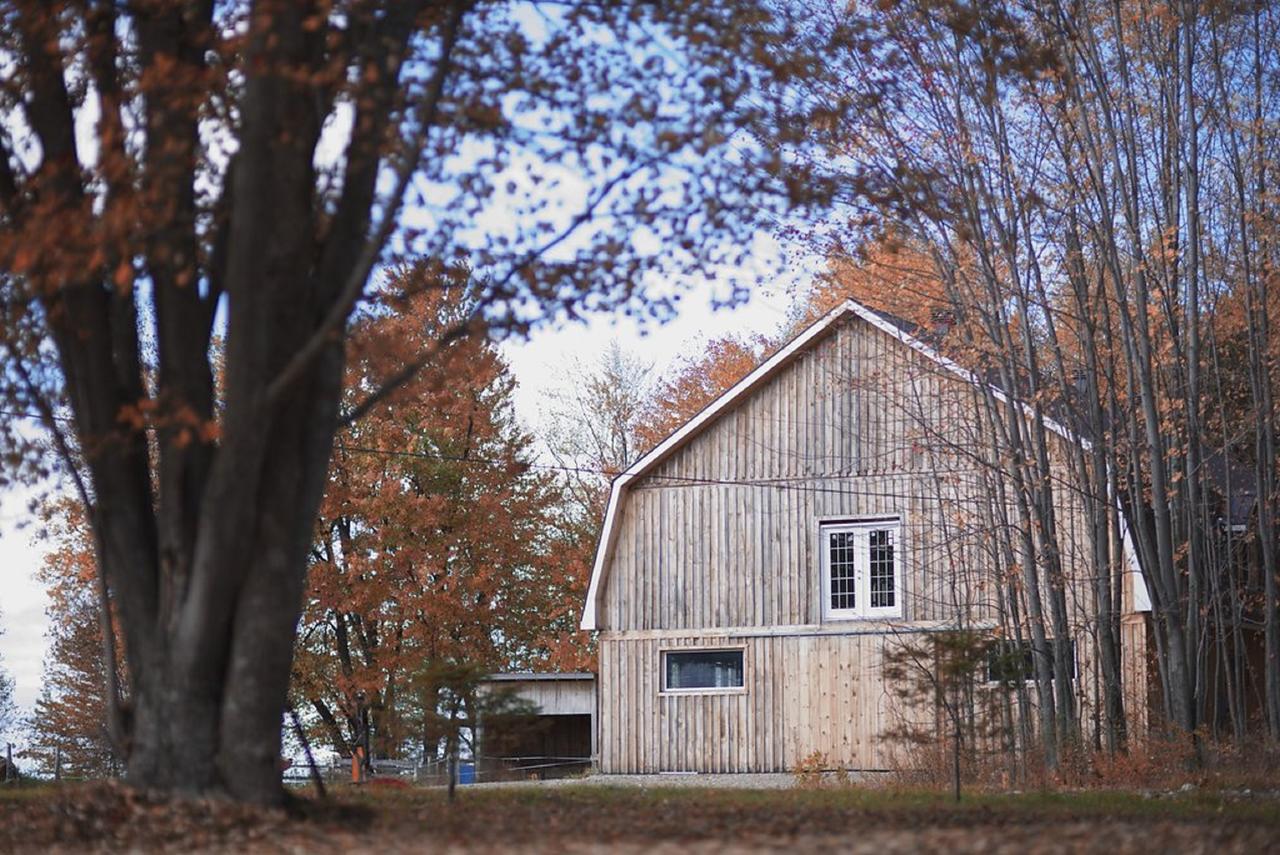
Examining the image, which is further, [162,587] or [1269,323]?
[1269,323]

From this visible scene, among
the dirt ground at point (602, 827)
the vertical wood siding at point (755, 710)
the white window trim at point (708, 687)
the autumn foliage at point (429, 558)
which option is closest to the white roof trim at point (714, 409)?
the vertical wood siding at point (755, 710)

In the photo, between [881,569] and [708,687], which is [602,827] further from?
[708,687]

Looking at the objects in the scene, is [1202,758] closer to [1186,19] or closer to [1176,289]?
[1176,289]

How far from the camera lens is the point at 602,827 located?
9516mm

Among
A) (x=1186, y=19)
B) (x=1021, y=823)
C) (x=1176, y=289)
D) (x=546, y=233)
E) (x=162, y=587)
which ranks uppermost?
(x=1186, y=19)

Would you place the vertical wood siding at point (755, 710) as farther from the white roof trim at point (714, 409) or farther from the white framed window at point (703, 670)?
the white roof trim at point (714, 409)

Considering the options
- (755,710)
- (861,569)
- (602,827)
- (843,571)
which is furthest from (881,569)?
(602,827)

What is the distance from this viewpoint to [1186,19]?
812 inches

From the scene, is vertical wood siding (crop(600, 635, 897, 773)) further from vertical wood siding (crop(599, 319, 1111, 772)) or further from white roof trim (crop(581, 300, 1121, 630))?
white roof trim (crop(581, 300, 1121, 630))

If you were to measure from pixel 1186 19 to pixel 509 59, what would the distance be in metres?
13.1

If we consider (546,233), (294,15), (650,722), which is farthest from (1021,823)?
(650,722)

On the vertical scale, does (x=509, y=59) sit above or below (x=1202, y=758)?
above

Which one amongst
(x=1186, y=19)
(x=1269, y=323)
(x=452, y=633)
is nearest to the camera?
(x=1186, y=19)

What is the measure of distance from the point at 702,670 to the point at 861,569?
3194mm
